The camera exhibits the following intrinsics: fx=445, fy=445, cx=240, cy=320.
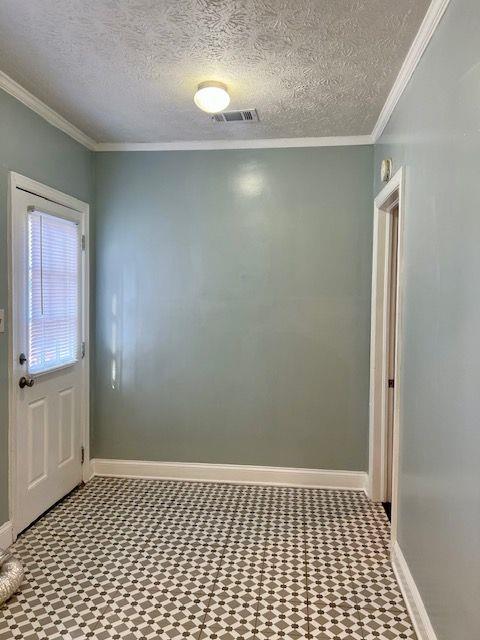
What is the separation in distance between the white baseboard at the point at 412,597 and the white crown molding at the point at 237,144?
2722mm

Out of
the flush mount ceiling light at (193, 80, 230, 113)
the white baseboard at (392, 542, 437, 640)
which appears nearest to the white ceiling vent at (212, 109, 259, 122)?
the flush mount ceiling light at (193, 80, 230, 113)

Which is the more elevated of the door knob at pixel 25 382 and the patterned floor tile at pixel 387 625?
the door knob at pixel 25 382

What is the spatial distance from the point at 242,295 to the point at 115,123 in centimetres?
153

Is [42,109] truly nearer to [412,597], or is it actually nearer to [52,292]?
[52,292]

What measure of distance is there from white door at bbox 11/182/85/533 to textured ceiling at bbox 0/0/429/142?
0.74 m

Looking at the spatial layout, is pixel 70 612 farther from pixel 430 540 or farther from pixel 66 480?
pixel 430 540

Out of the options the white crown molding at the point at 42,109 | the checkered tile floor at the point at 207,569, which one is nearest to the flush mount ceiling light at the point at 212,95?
the white crown molding at the point at 42,109

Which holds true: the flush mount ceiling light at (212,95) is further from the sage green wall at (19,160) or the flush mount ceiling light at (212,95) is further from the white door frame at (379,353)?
the white door frame at (379,353)

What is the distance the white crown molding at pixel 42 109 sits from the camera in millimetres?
2453

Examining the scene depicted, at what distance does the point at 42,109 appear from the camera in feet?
9.12

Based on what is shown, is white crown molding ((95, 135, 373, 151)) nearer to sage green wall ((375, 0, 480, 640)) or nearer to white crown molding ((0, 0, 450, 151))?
white crown molding ((0, 0, 450, 151))

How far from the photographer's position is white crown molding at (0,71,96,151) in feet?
8.05

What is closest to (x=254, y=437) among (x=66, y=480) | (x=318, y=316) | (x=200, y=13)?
(x=318, y=316)

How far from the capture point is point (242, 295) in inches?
138
